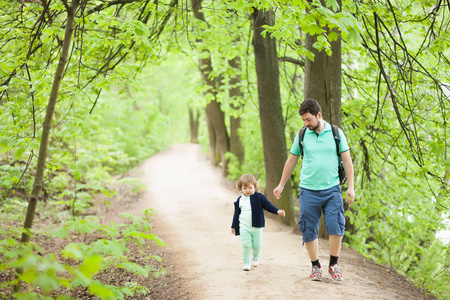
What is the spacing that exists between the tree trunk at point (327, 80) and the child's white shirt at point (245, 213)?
8.74 ft

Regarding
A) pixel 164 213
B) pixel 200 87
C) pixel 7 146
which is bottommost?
pixel 164 213

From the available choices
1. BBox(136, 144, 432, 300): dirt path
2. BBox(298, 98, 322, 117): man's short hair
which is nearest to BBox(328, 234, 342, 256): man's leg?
BBox(136, 144, 432, 300): dirt path

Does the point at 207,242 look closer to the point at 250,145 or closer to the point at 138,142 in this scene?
the point at 250,145

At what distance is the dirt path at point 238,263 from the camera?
479cm

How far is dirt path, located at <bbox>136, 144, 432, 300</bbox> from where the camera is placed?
15.7 ft

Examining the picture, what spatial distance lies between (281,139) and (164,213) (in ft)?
14.8

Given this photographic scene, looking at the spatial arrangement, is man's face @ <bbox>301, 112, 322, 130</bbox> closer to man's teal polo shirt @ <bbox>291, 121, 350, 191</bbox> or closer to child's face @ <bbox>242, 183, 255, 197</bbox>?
man's teal polo shirt @ <bbox>291, 121, 350, 191</bbox>

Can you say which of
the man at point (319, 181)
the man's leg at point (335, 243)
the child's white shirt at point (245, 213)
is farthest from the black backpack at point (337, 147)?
the child's white shirt at point (245, 213)

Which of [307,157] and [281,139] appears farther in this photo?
[281,139]

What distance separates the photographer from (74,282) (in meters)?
3.13

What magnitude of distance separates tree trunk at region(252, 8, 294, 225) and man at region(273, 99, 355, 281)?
460 centimetres

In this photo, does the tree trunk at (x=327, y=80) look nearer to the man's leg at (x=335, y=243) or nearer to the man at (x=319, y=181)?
the man at (x=319, y=181)

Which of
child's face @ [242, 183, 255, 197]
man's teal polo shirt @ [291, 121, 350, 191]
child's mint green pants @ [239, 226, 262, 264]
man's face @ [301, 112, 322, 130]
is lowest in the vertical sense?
child's mint green pants @ [239, 226, 262, 264]

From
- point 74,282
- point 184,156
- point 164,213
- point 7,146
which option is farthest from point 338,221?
point 184,156
